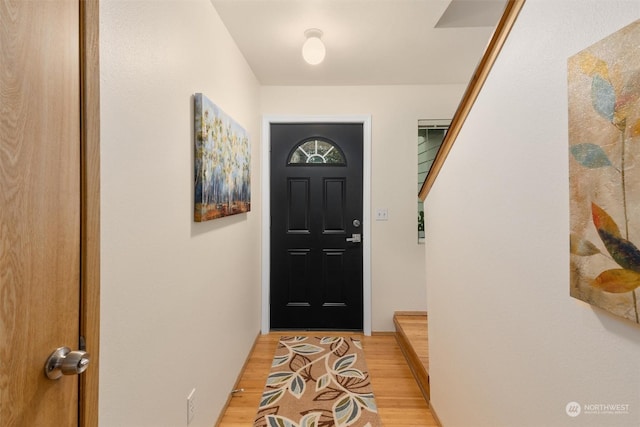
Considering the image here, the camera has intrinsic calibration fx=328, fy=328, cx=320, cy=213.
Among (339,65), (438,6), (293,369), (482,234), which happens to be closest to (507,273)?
(482,234)

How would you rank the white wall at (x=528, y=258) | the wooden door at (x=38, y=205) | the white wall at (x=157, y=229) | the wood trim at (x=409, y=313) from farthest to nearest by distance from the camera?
the wood trim at (x=409, y=313), the white wall at (x=157, y=229), the white wall at (x=528, y=258), the wooden door at (x=38, y=205)

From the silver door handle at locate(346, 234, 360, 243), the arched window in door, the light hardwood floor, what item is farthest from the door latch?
the light hardwood floor

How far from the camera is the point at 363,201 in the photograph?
122 inches

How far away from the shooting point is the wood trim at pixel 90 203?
762mm

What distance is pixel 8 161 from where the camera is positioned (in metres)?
0.58

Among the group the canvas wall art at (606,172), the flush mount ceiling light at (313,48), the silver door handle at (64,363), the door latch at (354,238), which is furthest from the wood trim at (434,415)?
the flush mount ceiling light at (313,48)

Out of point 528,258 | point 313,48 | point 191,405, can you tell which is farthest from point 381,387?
point 313,48

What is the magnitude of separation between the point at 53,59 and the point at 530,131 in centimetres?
121

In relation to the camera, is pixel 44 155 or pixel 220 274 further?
pixel 220 274

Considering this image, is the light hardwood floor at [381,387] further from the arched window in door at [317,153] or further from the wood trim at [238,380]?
the arched window in door at [317,153]

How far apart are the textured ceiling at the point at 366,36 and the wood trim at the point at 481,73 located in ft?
2.60

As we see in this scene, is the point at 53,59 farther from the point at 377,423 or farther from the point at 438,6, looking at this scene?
the point at 377,423

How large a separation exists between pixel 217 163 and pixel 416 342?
194cm

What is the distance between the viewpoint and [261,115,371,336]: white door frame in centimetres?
306
